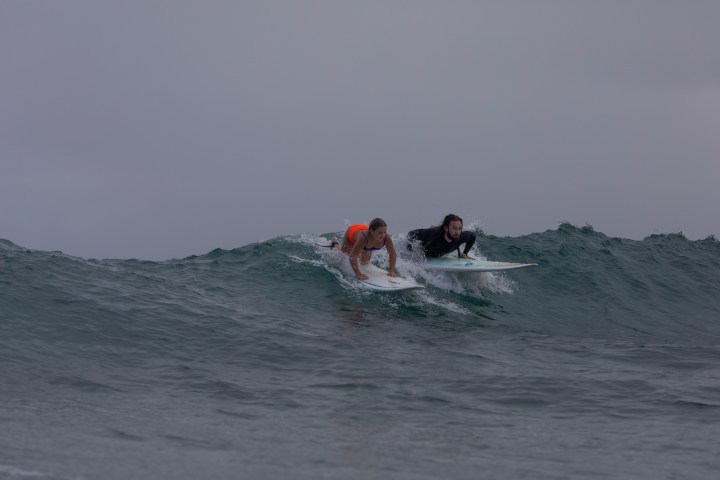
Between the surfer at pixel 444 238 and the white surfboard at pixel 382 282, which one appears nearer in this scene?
the white surfboard at pixel 382 282

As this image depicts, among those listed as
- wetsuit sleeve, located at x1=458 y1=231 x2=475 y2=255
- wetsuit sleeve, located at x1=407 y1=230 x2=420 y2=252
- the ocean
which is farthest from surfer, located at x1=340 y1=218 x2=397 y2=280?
wetsuit sleeve, located at x1=458 y1=231 x2=475 y2=255

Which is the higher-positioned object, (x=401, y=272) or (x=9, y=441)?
(x=401, y=272)

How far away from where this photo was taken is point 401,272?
15055 mm

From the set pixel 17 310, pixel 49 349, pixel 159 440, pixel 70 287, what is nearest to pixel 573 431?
pixel 159 440

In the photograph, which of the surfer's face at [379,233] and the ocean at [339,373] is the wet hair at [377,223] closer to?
the surfer's face at [379,233]

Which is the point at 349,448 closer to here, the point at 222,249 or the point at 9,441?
the point at 9,441

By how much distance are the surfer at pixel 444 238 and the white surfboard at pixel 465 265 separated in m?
0.18

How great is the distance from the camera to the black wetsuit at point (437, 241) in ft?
48.2

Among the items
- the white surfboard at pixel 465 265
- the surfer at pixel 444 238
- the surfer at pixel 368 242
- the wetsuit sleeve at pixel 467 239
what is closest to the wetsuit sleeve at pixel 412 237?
the surfer at pixel 444 238

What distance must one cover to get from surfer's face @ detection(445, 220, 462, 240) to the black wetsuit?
0.13 meters

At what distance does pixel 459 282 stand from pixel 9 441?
10.2 metres

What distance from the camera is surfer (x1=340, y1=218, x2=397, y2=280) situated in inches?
520

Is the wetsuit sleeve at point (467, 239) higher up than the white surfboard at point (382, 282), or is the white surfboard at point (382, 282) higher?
the wetsuit sleeve at point (467, 239)

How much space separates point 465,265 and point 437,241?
0.71 m
